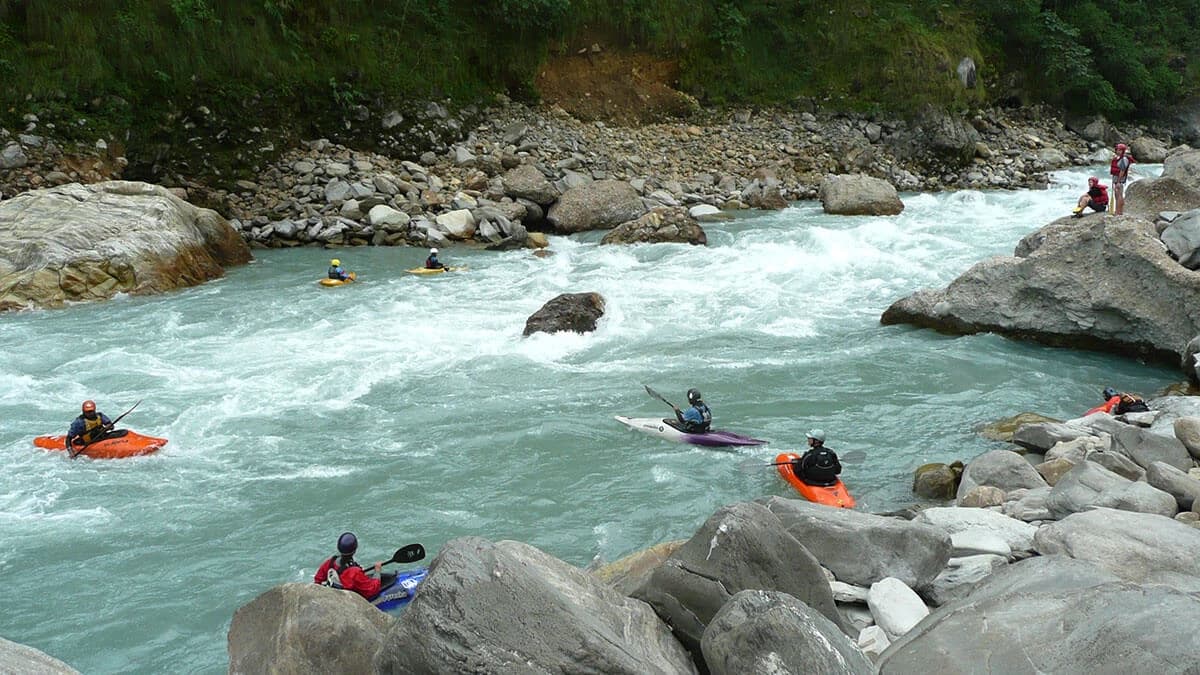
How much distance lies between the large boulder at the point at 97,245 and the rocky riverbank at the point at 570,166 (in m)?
2.80

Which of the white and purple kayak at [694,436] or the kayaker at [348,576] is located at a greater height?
the kayaker at [348,576]

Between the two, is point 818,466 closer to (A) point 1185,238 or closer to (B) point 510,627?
(B) point 510,627

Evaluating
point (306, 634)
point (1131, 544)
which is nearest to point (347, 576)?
point (306, 634)

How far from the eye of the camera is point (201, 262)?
18094 millimetres

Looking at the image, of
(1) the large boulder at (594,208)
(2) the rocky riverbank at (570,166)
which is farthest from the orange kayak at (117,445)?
(1) the large boulder at (594,208)

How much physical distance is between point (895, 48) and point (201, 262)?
2559 cm

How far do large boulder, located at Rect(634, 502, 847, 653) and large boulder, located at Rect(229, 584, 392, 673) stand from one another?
1.53 meters

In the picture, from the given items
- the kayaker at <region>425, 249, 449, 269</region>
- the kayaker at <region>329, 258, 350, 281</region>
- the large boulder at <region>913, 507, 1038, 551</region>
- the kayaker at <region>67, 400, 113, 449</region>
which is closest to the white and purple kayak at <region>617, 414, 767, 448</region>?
the large boulder at <region>913, 507, 1038, 551</region>

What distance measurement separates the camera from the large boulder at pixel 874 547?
19.1 ft

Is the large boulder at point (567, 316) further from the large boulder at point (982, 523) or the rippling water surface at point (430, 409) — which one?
the large boulder at point (982, 523)

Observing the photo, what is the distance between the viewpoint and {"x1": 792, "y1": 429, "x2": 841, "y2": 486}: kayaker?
8.77 meters

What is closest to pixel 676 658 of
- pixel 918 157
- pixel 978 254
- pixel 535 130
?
pixel 978 254

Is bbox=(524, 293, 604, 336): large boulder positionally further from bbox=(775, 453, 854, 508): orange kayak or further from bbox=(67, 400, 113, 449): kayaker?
bbox=(67, 400, 113, 449): kayaker

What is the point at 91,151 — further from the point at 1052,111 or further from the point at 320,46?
the point at 1052,111
